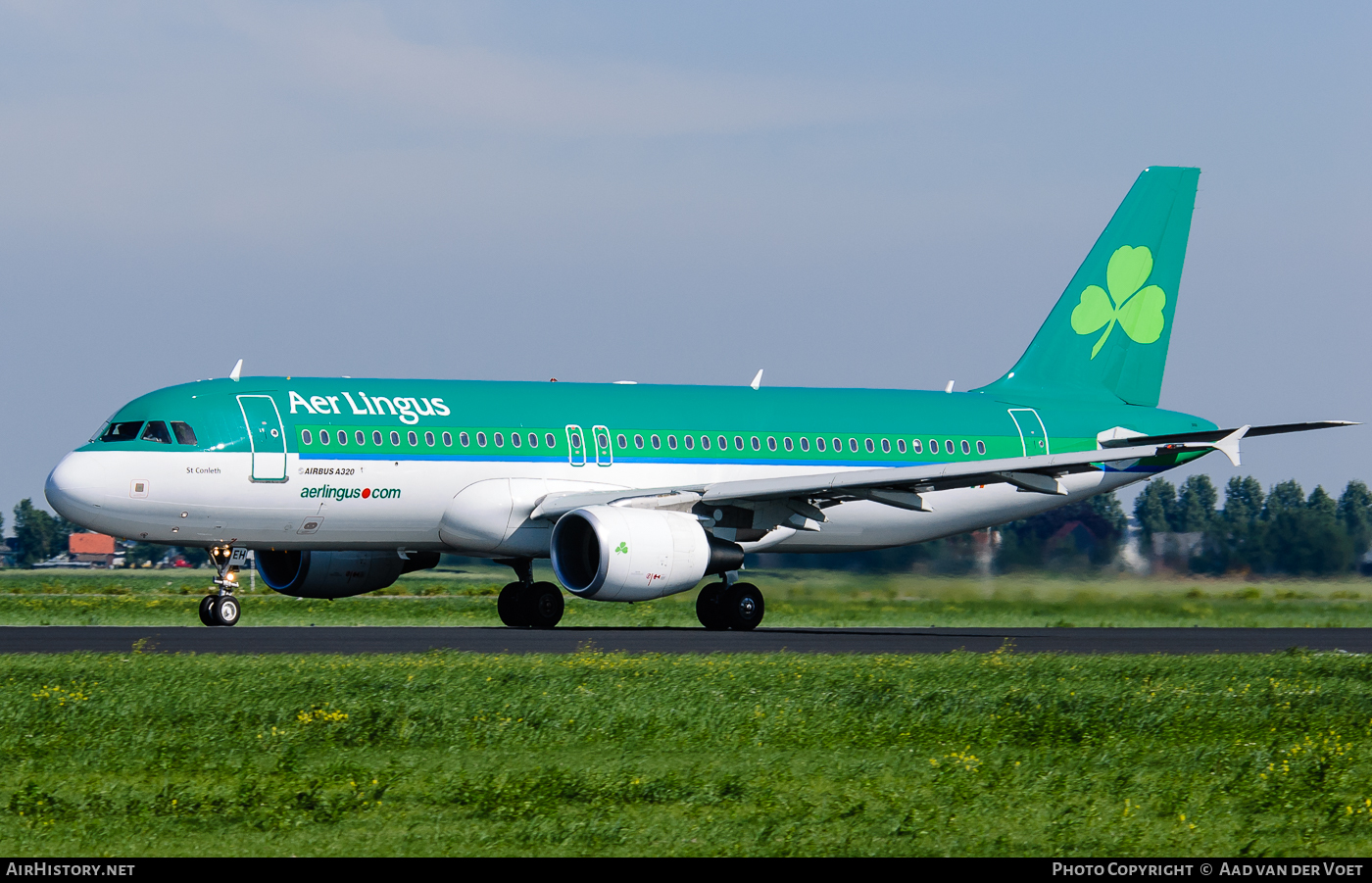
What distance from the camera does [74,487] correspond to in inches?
1113

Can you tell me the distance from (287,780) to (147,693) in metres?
4.77

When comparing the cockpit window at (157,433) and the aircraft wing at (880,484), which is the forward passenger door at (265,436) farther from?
the aircraft wing at (880,484)

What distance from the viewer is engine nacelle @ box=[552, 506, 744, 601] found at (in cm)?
2838

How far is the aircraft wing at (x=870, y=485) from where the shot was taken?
30156 mm

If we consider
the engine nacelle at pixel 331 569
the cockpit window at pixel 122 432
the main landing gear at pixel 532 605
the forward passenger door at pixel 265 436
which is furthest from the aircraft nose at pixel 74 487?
the main landing gear at pixel 532 605

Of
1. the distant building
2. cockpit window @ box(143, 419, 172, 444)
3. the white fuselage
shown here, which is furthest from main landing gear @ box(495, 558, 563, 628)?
the distant building

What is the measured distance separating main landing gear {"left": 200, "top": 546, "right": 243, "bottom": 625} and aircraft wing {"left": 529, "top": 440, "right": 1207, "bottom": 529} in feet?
16.6

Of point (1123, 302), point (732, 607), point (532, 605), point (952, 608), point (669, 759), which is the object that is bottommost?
point (952, 608)

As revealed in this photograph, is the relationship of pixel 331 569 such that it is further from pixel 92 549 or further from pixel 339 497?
pixel 92 549

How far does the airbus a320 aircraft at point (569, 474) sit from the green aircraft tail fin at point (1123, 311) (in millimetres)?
1332

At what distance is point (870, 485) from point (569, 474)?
523 cm

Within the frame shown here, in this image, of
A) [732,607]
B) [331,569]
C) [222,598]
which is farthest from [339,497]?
[732,607]

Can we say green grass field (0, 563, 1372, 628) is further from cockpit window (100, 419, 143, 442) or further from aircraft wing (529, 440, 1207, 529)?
cockpit window (100, 419, 143, 442)
